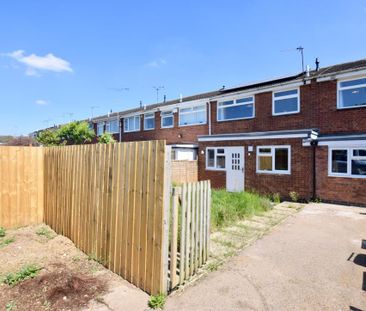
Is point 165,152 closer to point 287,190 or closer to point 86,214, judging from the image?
point 86,214

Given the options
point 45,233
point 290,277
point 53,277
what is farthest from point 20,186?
point 290,277

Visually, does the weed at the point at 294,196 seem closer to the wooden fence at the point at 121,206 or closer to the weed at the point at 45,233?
the wooden fence at the point at 121,206

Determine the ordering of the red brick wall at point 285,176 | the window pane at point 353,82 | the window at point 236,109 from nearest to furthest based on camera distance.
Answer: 1. the window pane at point 353,82
2. the red brick wall at point 285,176
3. the window at point 236,109

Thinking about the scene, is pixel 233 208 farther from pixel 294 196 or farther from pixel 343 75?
pixel 343 75

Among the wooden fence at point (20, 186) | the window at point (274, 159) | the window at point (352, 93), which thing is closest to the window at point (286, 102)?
the window at point (352, 93)

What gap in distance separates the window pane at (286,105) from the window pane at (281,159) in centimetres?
224

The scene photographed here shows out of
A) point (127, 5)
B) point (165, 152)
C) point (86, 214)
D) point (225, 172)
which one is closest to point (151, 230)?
point (165, 152)

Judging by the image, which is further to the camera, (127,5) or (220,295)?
(127,5)

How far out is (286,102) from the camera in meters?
13.4

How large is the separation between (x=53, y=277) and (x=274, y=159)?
10745 mm

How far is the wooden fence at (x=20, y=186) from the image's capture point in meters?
6.99

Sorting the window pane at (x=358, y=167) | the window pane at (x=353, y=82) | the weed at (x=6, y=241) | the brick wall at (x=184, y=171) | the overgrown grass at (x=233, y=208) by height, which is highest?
the window pane at (x=353, y=82)

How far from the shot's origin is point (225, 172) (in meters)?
14.7

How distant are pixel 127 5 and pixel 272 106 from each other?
329 inches
